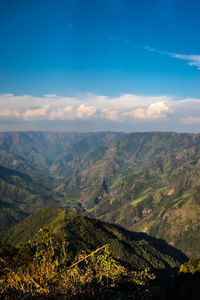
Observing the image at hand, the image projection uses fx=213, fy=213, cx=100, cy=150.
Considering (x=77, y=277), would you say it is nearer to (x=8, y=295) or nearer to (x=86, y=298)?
(x=86, y=298)

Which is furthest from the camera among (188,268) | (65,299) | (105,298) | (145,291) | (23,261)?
(188,268)

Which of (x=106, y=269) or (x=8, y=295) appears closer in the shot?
(x=8, y=295)

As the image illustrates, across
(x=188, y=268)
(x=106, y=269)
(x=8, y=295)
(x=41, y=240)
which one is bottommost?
(x=188, y=268)

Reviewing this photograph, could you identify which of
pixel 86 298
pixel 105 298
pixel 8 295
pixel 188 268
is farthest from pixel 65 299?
pixel 188 268

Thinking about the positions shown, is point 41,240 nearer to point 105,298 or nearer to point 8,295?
point 8,295

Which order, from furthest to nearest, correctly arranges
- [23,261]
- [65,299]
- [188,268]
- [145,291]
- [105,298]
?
[188,268]
[23,261]
[145,291]
[105,298]
[65,299]

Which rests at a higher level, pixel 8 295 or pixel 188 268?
pixel 8 295

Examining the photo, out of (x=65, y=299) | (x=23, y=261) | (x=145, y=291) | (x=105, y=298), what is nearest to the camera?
(x=65, y=299)

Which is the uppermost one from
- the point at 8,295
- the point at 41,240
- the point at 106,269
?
the point at 41,240

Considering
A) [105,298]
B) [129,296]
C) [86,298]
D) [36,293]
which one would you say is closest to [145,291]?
[129,296]
